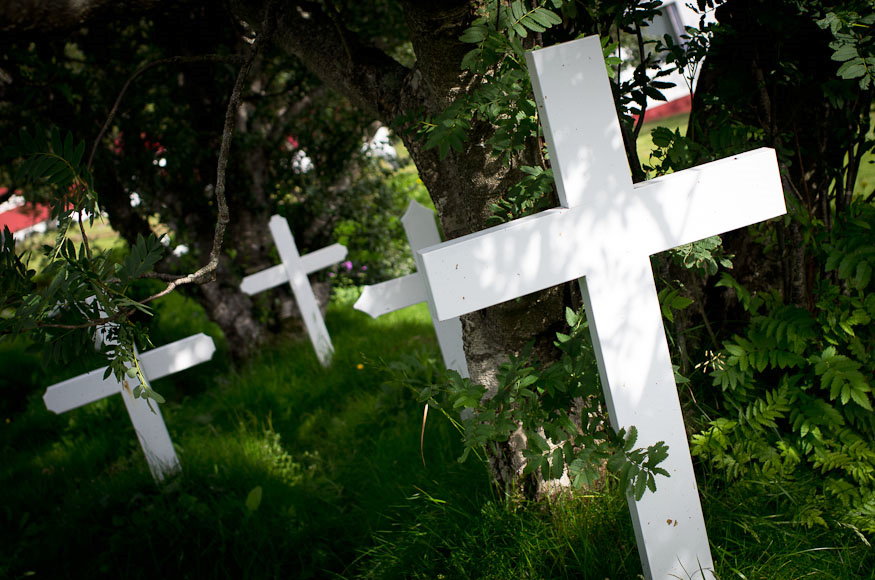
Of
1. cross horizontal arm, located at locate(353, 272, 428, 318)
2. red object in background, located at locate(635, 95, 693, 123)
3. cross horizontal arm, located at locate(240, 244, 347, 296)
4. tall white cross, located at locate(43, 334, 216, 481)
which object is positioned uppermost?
red object in background, located at locate(635, 95, 693, 123)

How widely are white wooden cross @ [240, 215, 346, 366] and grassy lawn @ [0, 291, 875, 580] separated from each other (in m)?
0.15

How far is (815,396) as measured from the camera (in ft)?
7.15

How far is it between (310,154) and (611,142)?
4365 millimetres

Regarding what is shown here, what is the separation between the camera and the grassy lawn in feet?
6.26

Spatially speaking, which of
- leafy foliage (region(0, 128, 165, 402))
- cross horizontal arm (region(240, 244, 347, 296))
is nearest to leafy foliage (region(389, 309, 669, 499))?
leafy foliage (region(0, 128, 165, 402))

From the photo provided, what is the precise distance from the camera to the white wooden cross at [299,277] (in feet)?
15.4

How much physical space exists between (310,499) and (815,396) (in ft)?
6.68

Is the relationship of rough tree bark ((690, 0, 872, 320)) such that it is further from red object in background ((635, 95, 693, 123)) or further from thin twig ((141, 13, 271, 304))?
red object in background ((635, 95, 693, 123))

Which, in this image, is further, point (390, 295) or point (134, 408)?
point (134, 408)

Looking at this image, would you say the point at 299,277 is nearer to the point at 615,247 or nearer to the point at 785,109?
the point at 785,109

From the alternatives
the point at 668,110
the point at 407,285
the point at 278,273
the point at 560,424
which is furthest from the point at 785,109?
the point at 668,110

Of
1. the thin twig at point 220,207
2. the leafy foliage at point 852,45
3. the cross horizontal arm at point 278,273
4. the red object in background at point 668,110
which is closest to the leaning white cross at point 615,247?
the leafy foliage at point 852,45

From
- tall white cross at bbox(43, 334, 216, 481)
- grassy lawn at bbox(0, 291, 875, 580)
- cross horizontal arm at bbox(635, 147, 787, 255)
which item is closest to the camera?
cross horizontal arm at bbox(635, 147, 787, 255)

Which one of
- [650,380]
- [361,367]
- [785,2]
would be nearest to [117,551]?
[361,367]
